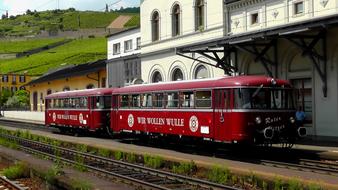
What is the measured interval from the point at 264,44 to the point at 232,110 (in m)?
8.98

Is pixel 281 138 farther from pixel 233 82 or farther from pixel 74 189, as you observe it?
pixel 74 189

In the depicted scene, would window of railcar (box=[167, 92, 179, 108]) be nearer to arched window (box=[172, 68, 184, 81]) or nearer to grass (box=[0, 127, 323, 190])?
grass (box=[0, 127, 323, 190])

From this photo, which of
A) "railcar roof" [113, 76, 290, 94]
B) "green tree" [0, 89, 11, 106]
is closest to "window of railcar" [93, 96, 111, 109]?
"railcar roof" [113, 76, 290, 94]

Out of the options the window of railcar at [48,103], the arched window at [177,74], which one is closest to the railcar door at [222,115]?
the arched window at [177,74]

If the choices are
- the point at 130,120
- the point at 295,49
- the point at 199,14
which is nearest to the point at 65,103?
the point at 199,14

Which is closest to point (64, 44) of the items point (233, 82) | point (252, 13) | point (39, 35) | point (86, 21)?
point (39, 35)

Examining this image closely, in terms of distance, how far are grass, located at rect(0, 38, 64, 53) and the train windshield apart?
139 meters

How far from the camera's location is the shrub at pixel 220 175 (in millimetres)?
14438

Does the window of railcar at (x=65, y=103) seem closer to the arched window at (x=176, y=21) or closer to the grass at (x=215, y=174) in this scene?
the arched window at (x=176, y=21)

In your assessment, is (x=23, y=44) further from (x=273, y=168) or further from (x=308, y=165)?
(x=273, y=168)

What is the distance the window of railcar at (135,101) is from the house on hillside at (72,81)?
25.5 m

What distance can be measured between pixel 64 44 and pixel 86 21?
4173cm

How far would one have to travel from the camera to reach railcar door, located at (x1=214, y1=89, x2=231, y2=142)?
18.8 meters

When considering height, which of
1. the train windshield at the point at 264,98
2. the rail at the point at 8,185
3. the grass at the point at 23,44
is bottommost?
the rail at the point at 8,185
